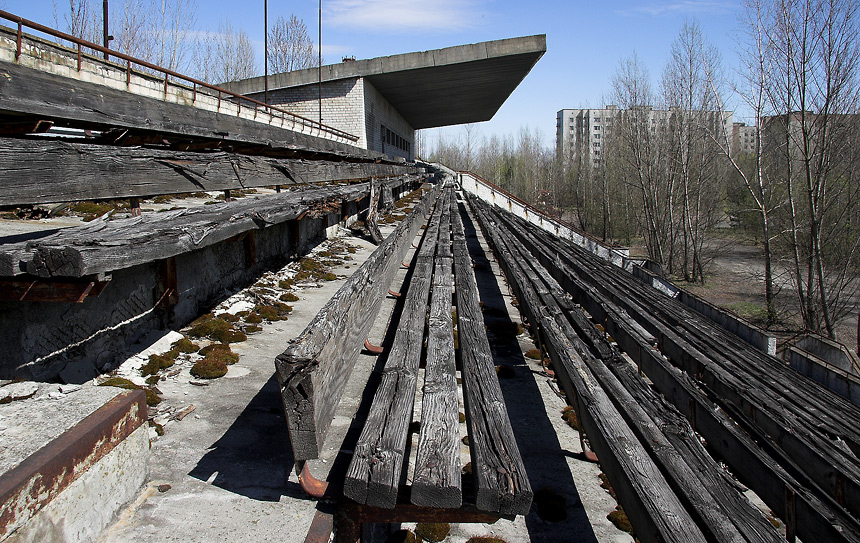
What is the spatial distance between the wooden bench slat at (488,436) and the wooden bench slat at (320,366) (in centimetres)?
49

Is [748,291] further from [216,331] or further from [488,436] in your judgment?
[488,436]

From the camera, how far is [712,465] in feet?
5.97

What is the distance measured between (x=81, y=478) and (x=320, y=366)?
76 cm

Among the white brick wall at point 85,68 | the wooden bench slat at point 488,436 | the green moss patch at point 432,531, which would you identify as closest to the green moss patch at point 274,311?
the wooden bench slat at point 488,436

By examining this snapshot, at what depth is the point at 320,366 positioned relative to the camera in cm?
168

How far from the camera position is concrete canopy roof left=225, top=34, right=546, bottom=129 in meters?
19.8

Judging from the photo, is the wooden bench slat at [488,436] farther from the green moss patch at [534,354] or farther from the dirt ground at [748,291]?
the dirt ground at [748,291]

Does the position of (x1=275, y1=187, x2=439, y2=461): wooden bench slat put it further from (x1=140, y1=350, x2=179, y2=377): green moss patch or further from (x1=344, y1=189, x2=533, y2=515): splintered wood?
(x1=140, y1=350, x2=179, y2=377): green moss patch

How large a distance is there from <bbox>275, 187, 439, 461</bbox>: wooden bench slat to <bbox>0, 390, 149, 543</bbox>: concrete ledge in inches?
24.3

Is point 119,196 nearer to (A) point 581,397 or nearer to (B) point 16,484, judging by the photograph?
(B) point 16,484

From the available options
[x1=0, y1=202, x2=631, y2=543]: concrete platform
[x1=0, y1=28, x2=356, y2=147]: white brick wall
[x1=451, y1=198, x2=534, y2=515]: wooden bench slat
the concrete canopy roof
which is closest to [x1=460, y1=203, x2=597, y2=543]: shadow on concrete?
[x1=0, y1=202, x2=631, y2=543]: concrete platform

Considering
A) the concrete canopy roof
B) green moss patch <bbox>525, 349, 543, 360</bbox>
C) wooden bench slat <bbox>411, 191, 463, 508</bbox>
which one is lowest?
green moss patch <bbox>525, 349, 543, 360</bbox>

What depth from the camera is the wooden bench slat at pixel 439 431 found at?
1.46m

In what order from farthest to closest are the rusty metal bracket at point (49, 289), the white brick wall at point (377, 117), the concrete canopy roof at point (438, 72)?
the white brick wall at point (377, 117) → the concrete canopy roof at point (438, 72) → the rusty metal bracket at point (49, 289)
